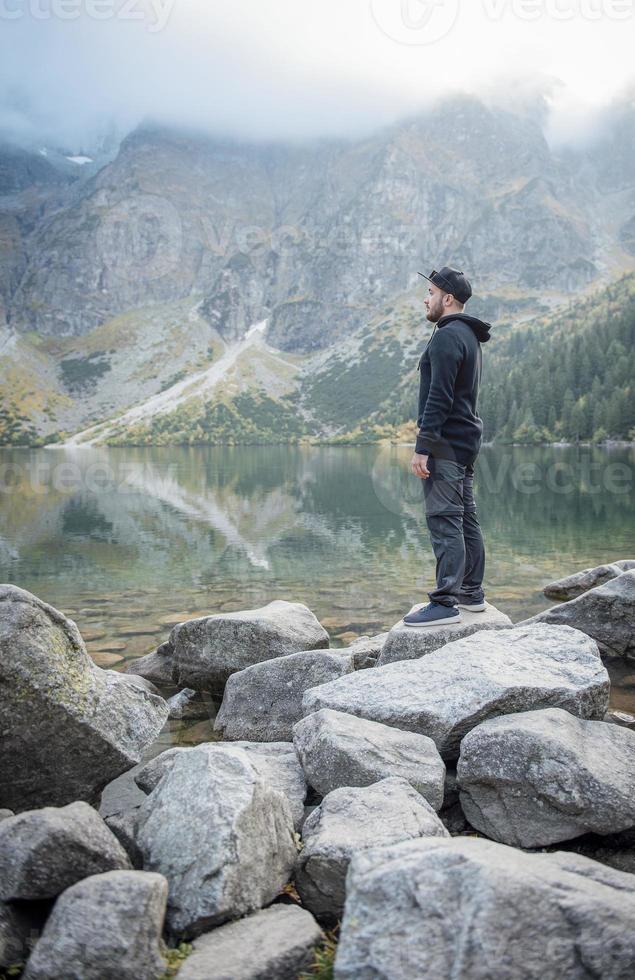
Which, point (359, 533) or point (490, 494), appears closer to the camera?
point (359, 533)

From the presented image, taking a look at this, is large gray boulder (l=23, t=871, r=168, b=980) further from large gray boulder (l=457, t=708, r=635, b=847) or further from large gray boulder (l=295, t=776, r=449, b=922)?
large gray boulder (l=457, t=708, r=635, b=847)

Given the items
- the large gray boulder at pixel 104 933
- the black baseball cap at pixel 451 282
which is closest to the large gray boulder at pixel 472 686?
the large gray boulder at pixel 104 933

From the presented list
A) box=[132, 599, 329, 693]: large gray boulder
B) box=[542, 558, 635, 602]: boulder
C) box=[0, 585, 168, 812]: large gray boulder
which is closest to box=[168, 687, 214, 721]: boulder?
box=[132, 599, 329, 693]: large gray boulder

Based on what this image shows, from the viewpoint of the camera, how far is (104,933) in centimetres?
341

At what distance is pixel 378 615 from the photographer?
47.6 ft

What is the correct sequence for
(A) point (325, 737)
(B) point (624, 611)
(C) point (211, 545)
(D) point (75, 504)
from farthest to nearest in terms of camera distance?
(D) point (75, 504), (C) point (211, 545), (B) point (624, 611), (A) point (325, 737)

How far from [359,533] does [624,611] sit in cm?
1799

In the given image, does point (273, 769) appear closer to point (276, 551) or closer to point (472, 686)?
point (472, 686)

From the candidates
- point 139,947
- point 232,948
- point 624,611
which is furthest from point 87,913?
point 624,611

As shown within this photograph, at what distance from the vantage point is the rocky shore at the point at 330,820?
3119 mm

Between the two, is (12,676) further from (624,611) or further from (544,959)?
(624,611)

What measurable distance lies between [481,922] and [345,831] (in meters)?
1.53

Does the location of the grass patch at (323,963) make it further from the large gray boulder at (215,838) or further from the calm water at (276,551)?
the calm water at (276,551)

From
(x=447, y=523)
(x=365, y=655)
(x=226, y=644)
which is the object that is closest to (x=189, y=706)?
(x=226, y=644)
